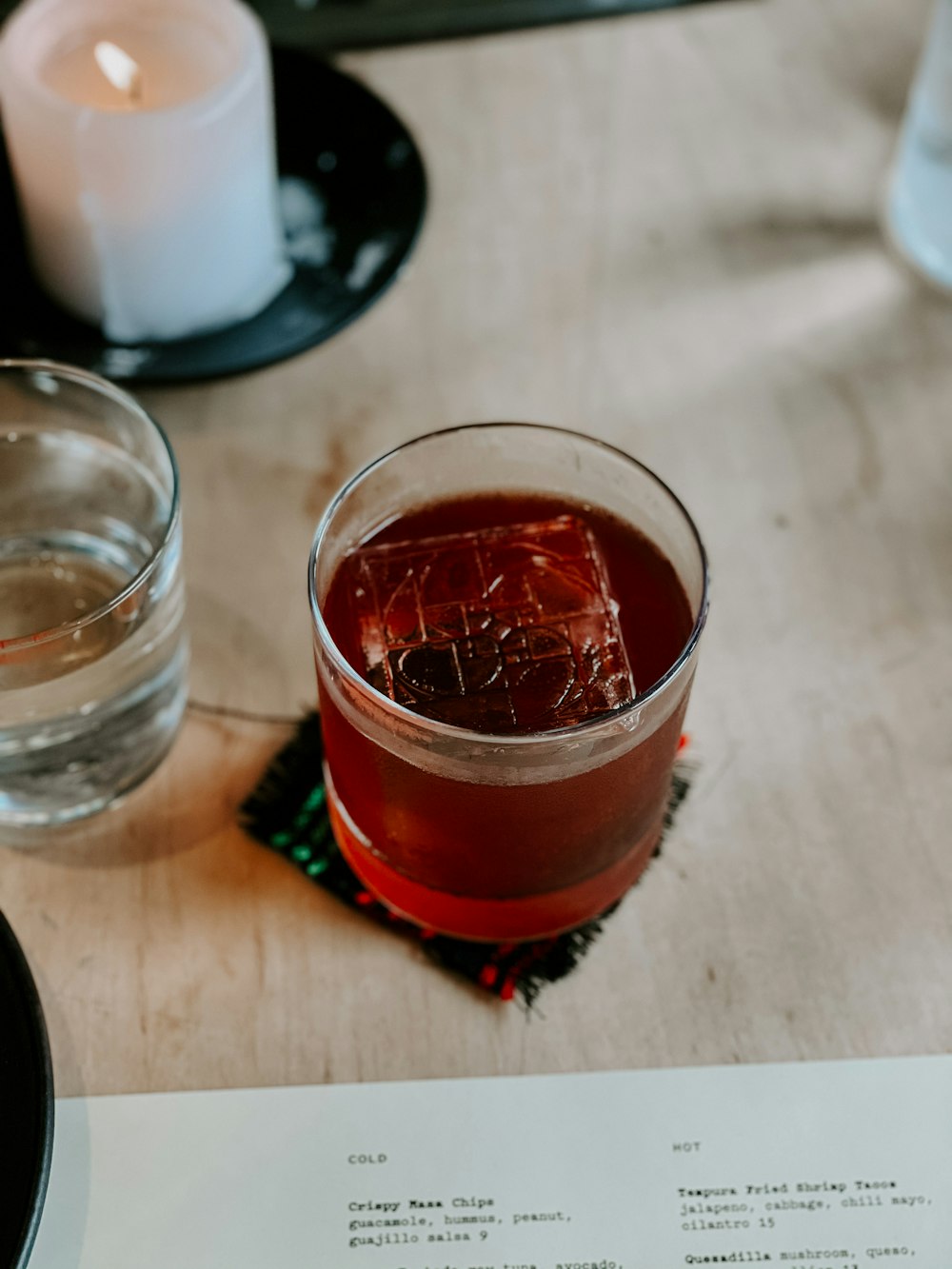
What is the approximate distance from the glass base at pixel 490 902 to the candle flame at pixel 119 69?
1.18 feet

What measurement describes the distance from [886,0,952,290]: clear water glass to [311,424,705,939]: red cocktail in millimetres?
372

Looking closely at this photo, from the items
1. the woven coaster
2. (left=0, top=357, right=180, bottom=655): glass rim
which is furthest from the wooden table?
(left=0, top=357, right=180, bottom=655): glass rim

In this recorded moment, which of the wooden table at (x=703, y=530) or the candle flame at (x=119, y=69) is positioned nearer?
the wooden table at (x=703, y=530)

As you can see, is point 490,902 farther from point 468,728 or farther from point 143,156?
point 143,156

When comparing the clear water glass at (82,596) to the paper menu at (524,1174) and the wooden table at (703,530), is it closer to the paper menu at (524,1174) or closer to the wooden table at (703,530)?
the wooden table at (703,530)

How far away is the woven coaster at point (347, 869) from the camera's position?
521mm

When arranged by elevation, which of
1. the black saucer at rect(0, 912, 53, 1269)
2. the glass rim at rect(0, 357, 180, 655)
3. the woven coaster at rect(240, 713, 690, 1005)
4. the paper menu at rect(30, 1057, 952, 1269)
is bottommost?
the paper menu at rect(30, 1057, 952, 1269)

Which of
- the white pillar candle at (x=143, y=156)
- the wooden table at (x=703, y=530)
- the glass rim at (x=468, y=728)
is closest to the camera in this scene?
the glass rim at (x=468, y=728)

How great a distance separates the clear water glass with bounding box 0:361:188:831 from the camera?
19.6 inches

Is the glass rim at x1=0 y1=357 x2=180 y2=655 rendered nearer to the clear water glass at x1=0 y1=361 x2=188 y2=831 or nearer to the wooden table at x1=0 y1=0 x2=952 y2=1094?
the clear water glass at x1=0 y1=361 x2=188 y2=831

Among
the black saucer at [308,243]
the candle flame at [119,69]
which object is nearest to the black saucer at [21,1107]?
the black saucer at [308,243]

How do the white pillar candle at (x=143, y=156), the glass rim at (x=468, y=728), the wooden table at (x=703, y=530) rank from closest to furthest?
1. the glass rim at (x=468, y=728)
2. the wooden table at (x=703, y=530)
3. the white pillar candle at (x=143, y=156)

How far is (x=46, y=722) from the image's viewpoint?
52 centimetres

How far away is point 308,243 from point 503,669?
37 cm
